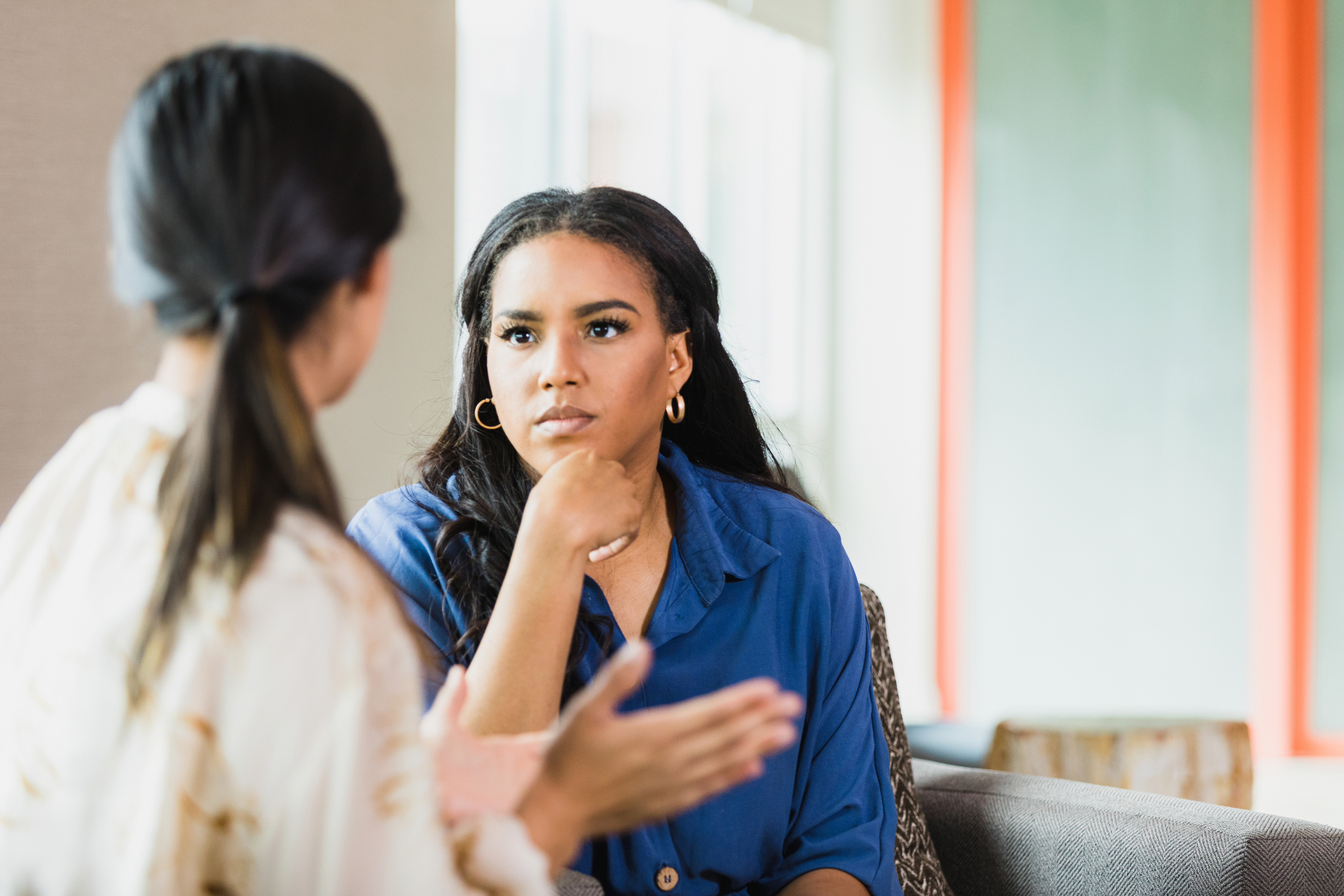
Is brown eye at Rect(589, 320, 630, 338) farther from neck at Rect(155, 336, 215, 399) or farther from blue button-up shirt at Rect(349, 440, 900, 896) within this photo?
neck at Rect(155, 336, 215, 399)

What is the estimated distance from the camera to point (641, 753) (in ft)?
2.44

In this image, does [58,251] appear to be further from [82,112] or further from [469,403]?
[469,403]

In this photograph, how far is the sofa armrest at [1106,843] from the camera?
1.42 metres

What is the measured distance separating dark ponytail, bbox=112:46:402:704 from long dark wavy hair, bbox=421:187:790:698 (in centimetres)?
74

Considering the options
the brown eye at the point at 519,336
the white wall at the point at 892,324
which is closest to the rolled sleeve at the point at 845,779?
the brown eye at the point at 519,336

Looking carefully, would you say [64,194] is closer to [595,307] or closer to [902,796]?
[595,307]

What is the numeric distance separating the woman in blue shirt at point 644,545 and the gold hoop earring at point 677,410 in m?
0.01

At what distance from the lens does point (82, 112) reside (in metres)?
1.55

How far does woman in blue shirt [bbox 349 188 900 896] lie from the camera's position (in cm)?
144

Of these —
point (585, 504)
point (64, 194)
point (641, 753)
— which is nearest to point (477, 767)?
point (641, 753)

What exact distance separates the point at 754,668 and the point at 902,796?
345 millimetres

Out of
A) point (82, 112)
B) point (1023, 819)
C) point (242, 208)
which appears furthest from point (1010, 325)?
point (242, 208)

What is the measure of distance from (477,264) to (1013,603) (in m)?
3.76

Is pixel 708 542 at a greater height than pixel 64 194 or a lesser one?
lesser
